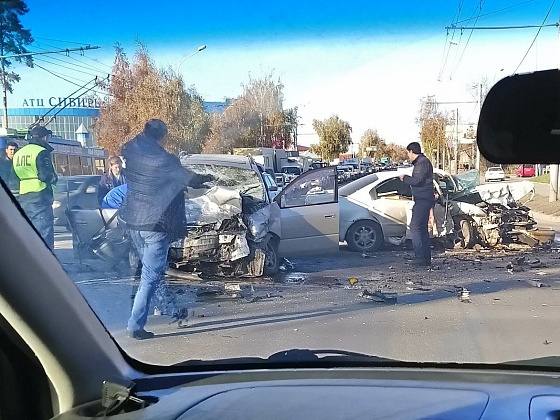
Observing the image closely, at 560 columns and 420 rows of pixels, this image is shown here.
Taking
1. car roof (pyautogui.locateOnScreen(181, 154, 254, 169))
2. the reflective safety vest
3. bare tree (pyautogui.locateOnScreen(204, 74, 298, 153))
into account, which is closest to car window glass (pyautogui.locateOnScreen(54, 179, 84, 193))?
the reflective safety vest

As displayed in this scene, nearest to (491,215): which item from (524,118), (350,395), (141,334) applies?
(350,395)

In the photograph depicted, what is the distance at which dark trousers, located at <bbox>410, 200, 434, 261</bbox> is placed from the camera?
3516 mm

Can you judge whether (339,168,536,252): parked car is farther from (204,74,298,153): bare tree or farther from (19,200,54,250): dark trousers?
(19,200,54,250): dark trousers

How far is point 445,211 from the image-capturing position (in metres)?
3.49

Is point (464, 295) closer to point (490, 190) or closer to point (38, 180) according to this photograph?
point (490, 190)

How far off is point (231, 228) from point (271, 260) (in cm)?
29

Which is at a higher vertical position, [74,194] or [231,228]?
[74,194]

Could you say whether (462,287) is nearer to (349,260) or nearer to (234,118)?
(349,260)

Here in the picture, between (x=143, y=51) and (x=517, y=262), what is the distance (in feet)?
7.26

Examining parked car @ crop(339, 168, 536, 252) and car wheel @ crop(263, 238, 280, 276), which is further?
car wheel @ crop(263, 238, 280, 276)

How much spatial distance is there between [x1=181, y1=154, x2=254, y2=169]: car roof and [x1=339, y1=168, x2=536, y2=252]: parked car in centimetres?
65

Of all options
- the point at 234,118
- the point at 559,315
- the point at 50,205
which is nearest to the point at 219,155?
the point at 234,118

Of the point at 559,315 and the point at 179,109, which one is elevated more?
the point at 179,109

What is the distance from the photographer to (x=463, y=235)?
3553 mm
